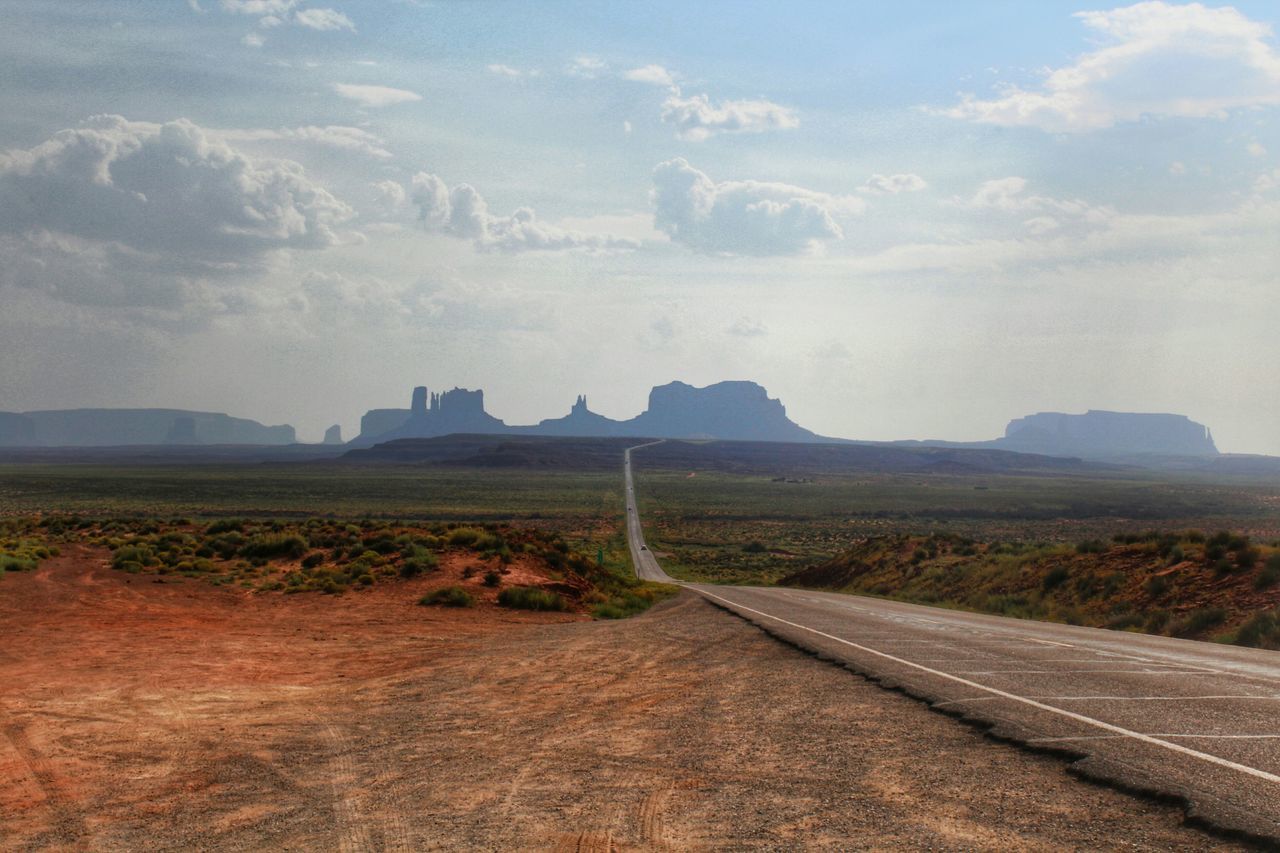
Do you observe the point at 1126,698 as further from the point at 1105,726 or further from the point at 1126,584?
the point at 1126,584

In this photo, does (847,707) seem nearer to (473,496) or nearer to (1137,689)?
(1137,689)

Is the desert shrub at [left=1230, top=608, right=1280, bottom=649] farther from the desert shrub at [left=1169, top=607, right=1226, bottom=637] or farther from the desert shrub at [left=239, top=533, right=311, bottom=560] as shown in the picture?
the desert shrub at [left=239, top=533, right=311, bottom=560]

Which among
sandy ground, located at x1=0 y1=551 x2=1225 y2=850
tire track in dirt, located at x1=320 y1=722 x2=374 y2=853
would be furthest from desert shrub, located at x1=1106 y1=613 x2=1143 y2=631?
tire track in dirt, located at x1=320 y1=722 x2=374 y2=853

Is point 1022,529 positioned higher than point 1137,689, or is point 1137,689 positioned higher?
point 1137,689

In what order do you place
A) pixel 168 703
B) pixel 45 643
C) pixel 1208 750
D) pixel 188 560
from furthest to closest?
pixel 188 560, pixel 45 643, pixel 168 703, pixel 1208 750

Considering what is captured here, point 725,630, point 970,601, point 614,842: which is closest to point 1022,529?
point 970,601

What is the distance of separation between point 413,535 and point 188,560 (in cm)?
760

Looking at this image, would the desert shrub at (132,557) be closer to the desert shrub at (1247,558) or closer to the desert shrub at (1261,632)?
the desert shrub at (1261,632)

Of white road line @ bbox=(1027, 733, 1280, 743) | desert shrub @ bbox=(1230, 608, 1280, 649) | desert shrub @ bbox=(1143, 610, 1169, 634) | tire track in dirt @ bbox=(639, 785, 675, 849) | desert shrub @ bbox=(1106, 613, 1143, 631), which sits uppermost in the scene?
white road line @ bbox=(1027, 733, 1280, 743)

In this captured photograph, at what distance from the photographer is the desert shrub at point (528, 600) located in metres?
24.5

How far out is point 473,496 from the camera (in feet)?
402

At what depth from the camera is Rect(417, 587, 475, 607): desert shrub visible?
79.6ft

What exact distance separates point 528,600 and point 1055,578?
17.4 meters

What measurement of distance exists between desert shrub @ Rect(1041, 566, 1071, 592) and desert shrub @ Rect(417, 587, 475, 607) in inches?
731
